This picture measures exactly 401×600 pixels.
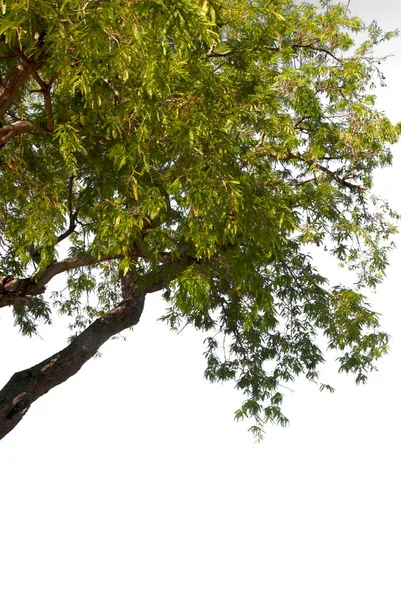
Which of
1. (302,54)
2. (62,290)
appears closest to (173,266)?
(302,54)

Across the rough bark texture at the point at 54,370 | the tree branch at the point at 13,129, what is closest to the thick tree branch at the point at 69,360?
the rough bark texture at the point at 54,370

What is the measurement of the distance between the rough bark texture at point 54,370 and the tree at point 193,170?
2cm

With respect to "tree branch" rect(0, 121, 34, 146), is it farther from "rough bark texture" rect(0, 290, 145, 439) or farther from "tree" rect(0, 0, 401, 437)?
"rough bark texture" rect(0, 290, 145, 439)

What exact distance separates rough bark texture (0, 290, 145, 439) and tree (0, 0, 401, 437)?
2cm

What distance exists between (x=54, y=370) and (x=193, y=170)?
10.7ft

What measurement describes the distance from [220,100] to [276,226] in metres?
1.11

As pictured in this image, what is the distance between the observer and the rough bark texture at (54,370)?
23.7 feet

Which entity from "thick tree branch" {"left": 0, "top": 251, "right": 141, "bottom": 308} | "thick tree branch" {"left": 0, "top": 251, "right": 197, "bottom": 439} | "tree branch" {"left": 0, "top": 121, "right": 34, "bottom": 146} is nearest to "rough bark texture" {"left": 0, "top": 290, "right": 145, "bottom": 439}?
"thick tree branch" {"left": 0, "top": 251, "right": 197, "bottom": 439}

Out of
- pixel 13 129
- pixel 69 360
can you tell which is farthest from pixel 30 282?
pixel 13 129

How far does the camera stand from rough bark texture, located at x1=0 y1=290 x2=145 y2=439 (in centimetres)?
724

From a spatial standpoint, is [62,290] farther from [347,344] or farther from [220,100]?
[220,100]

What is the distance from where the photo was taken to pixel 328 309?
8055 mm

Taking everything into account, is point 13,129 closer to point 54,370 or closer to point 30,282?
point 30,282

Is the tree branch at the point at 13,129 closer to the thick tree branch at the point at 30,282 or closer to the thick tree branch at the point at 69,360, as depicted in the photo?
the thick tree branch at the point at 30,282
